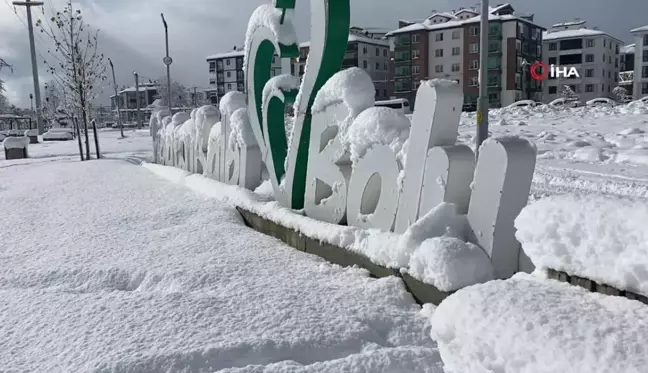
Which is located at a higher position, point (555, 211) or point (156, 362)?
point (555, 211)

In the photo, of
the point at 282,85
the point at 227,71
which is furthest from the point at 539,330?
the point at 227,71

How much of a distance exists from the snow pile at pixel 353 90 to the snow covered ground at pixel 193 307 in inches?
57.5

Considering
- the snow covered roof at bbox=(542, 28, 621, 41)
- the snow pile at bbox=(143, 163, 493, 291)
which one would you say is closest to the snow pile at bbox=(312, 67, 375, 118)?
the snow pile at bbox=(143, 163, 493, 291)

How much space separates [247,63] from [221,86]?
79.4m

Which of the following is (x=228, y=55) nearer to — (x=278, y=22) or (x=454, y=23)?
(x=454, y=23)

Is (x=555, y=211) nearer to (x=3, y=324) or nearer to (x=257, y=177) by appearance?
(x=3, y=324)

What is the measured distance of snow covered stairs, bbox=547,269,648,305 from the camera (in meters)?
2.09

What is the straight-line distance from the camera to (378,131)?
443 cm

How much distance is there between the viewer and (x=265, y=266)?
4.58m

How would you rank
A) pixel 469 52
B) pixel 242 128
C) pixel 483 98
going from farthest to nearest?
pixel 469 52 → pixel 483 98 → pixel 242 128

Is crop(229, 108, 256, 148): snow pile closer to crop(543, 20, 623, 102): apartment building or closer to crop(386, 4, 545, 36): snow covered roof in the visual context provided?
crop(386, 4, 545, 36): snow covered roof

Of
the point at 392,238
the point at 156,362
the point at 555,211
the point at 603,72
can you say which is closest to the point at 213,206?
the point at 392,238

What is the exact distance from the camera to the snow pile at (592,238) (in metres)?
2.07

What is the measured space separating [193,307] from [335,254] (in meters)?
1.48
